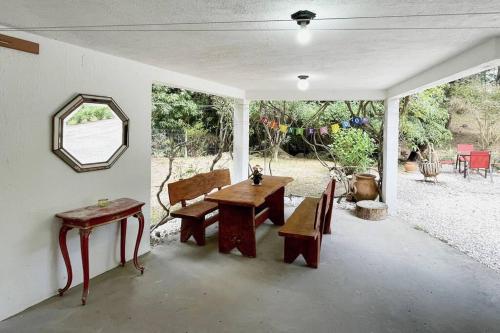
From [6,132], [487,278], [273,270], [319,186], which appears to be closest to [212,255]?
[273,270]

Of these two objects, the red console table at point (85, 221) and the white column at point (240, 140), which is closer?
the red console table at point (85, 221)

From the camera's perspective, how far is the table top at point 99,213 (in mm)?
2469

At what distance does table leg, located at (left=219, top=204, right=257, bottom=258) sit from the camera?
344 centimetres

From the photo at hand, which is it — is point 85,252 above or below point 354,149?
below

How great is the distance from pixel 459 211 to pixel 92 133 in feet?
20.0

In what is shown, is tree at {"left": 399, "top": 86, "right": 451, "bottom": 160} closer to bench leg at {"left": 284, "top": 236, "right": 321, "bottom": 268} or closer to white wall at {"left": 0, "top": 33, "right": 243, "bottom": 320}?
bench leg at {"left": 284, "top": 236, "right": 321, "bottom": 268}

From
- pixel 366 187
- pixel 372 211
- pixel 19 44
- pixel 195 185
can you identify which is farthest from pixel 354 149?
pixel 19 44

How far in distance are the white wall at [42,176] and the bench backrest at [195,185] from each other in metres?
0.68

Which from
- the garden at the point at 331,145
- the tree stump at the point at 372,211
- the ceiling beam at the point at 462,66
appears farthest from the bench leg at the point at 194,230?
the ceiling beam at the point at 462,66

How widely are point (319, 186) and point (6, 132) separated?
261 inches

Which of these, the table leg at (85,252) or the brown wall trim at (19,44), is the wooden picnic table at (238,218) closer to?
the table leg at (85,252)

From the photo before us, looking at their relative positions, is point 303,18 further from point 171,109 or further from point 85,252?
point 171,109

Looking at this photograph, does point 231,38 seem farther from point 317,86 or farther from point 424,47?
point 317,86

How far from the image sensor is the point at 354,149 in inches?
254
